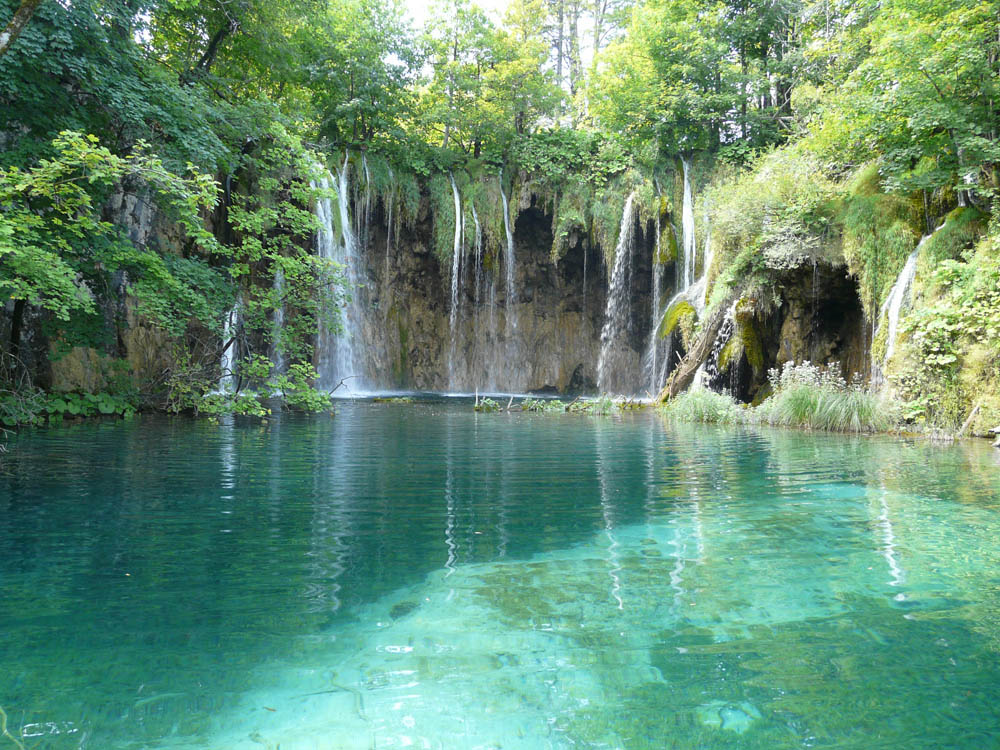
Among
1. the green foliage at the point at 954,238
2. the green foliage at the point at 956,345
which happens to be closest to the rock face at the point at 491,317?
the green foliage at the point at 954,238

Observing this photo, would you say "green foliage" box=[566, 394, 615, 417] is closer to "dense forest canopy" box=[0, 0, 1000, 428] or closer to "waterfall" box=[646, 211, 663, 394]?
"waterfall" box=[646, 211, 663, 394]

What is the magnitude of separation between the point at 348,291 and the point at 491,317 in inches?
253

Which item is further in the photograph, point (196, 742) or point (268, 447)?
point (268, 447)

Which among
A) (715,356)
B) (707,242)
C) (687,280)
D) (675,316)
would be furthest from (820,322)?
(687,280)

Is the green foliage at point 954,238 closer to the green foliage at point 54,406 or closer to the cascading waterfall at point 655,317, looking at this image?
the cascading waterfall at point 655,317

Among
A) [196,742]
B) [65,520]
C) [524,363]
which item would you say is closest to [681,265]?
[524,363]

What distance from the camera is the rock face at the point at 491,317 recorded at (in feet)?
84.2

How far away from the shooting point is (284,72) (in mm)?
16766

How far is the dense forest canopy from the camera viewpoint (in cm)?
821

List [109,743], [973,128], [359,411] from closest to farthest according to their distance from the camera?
1. [109,743]
2. [973,128]
3. [359,411]

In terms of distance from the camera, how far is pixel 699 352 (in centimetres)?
1589

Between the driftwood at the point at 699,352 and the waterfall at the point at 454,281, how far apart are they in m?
11.8

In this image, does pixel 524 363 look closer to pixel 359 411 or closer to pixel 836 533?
pixel 359 411

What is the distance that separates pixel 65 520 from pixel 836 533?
511 cm
